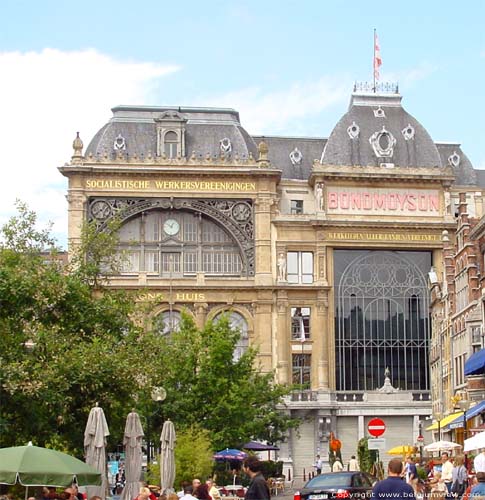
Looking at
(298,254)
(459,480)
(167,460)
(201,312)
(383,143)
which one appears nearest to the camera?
(459,480)

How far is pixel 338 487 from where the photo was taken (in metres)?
32.2

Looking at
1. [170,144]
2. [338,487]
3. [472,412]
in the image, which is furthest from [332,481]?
[170,144]

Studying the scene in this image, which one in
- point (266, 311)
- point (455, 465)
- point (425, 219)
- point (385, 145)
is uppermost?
point (385, 145)

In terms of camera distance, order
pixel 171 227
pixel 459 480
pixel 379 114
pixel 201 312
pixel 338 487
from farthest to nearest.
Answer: pixel 379 114
pixel 171 227
pixel 201 312
pixel 459 480
pixel 338 487

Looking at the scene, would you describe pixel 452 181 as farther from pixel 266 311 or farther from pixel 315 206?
pixel 266 311

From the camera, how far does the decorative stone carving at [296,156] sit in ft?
305

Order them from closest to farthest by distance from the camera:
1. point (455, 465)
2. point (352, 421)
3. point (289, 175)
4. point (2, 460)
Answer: point (2, 460) → point (455, 465) → point (352, 421) → point (289, 175)

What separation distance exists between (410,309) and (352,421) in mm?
9281

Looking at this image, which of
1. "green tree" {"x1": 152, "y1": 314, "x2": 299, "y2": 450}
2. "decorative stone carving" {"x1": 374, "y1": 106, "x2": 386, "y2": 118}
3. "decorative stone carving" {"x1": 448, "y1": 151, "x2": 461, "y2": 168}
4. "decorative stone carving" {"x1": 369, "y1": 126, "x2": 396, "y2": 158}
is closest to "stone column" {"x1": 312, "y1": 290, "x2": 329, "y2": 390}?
"decorative stone carving" {"x1": 369, "y1": 126, "x2": 396, "y2": 158}

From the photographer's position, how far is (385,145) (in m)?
91.2

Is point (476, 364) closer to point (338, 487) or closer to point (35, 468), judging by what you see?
point (338, 487)

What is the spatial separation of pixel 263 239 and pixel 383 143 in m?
12.9

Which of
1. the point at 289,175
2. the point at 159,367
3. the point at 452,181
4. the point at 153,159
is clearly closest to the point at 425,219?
the point at 452,181

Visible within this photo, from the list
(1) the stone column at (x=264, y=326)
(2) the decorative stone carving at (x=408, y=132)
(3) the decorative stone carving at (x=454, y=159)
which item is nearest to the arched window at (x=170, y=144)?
(1) the stone column at (x=264, y=326)
